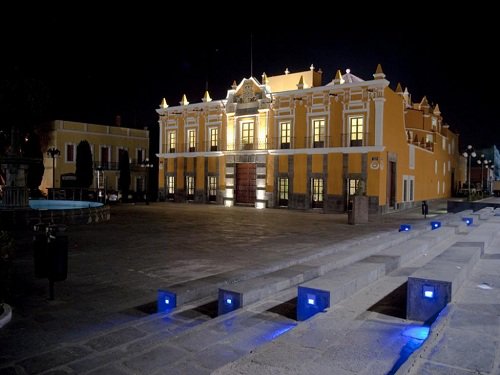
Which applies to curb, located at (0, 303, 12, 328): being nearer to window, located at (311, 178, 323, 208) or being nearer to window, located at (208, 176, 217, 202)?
window, located at (311, 178, 323, 208)

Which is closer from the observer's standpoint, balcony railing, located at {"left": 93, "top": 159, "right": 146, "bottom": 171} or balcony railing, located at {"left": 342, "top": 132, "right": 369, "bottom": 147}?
balcony railing, located at {"left": 342, "top": 132, "right": 369, "bottom": 147}

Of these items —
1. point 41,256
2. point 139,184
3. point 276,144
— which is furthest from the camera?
point 139,184

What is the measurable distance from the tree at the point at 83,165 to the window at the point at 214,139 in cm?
1117

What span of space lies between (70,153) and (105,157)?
3583 millimetres

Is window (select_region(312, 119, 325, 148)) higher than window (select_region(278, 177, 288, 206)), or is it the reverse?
window (select_region(312, 119, 325, 148))

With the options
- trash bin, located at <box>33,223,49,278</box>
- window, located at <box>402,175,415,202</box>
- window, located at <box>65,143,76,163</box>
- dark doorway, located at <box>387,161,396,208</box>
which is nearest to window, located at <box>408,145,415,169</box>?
window, located at <box>402,175,415,202</box>

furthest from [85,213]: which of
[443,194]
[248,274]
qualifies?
[443,194]

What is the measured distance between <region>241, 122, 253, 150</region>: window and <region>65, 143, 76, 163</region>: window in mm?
16711

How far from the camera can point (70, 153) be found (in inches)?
1515

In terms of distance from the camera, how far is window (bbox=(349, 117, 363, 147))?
1041 inches

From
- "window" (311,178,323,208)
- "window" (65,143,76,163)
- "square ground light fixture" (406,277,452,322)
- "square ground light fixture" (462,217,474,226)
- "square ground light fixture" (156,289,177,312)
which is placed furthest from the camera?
"window" (65,143,76,163)

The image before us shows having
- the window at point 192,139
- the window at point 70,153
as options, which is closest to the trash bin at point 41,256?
the window at point 192,139

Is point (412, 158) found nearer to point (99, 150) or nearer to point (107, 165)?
point (107, 165)

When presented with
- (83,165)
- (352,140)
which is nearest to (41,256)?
(352,140)
